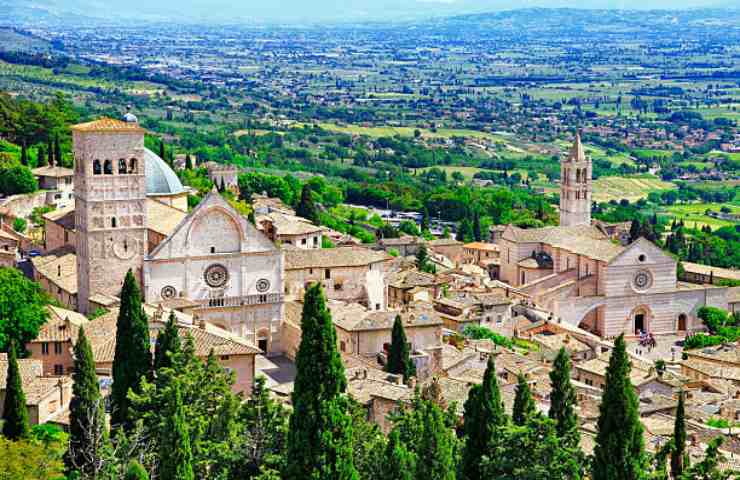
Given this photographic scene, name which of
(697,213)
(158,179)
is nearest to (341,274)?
(158,179)

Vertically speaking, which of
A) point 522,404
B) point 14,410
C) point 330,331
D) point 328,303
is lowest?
point 328,303

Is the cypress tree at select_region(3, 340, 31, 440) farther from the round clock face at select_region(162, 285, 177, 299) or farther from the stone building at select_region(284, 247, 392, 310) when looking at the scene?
the stone building at select_region(284, 247, 392, 310)

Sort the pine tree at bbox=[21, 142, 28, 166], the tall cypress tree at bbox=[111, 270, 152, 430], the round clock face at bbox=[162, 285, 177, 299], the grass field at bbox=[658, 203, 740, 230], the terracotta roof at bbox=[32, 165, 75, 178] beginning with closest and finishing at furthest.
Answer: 1. the tall cypress tree at bbox=[111, 270, 152, 430]
2. the round clock face at bbox=[162, 285, 177, 299]
3. the terracotta roof at bbox=[32, 165, 75, 178]
4. the pine tree at bbox=[21, 142, 28, 166]
5. the grass field at bbox=[658, 203, 740, 230]

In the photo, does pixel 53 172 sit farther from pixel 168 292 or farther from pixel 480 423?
pixel 480 423

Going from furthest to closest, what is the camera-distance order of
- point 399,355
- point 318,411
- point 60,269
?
point 60,269 < point 399,355 < point 318,411

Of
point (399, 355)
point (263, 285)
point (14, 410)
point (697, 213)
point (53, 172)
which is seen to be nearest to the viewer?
point (14, 410)

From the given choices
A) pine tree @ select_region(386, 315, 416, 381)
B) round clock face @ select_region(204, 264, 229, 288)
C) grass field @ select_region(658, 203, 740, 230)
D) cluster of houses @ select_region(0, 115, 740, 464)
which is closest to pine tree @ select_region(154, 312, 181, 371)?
cluster of houses @ select_region(0, 115, 740, 464)
